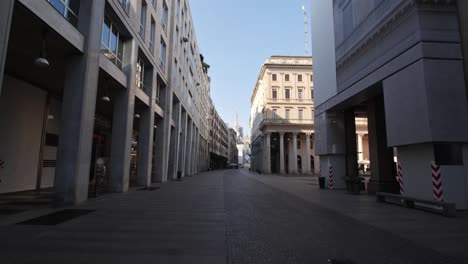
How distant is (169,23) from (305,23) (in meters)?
91.1

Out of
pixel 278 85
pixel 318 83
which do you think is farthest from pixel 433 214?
pixel 278 85

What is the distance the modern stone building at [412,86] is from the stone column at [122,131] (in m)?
13.5

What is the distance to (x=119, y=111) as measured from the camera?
45.9ft

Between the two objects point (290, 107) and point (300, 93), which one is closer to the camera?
point (290, 107)

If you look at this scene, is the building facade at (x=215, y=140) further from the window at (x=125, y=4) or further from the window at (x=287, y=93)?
the window at (x=125, y=4)

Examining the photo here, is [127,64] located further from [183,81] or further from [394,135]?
[183,81]

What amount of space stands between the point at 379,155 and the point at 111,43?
16.8m

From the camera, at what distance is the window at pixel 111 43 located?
12523mm

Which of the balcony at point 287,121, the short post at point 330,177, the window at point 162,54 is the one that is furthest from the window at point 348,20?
the balcony at point 287,121

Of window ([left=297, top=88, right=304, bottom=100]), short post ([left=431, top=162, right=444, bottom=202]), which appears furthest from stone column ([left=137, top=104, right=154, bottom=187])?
window ([left=297, top=88, right=304, bottom=100])

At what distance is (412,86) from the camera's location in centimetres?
1024

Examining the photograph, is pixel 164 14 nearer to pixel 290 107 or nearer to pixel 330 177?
pixel 330 177

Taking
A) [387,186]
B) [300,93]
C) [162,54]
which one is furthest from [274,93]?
[387,186]

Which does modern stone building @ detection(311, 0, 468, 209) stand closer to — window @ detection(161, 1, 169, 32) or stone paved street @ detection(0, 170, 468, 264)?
stone paved street @ detection(0, 170, 468, 264)
